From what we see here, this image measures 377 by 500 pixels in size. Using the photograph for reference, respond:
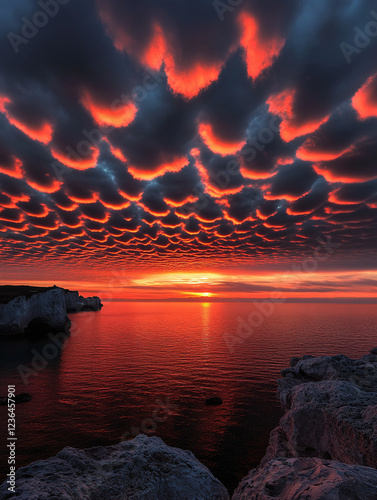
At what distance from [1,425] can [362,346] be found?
3389 inches

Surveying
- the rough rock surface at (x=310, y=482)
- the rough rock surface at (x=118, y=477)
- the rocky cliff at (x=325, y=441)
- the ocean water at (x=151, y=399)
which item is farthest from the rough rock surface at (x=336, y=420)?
the ocean water at (x=151, y=399)

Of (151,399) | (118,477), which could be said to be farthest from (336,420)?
(151,399)

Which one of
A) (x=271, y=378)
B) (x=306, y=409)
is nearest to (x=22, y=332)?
(x=271, y=378)

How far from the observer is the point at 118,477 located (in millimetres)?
7004

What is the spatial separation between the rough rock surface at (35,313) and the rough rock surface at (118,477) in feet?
306

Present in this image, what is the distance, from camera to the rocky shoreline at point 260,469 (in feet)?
16.3

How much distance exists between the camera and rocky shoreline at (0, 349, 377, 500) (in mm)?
4972

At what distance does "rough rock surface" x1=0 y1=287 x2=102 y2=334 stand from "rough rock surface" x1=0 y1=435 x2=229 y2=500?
93.3 m

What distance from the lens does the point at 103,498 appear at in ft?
20.7

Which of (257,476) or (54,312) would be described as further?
(54,312)

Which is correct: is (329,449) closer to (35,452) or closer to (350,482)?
(350,482)

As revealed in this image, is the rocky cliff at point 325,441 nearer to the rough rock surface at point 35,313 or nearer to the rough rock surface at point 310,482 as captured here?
the rough rock surface at point 310,482

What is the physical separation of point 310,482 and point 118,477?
17.3 ft

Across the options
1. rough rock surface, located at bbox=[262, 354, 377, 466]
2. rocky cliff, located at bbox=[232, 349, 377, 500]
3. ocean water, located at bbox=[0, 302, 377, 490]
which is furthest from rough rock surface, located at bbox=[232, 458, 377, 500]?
ocean water, located at bbox=[0, 302, 377, 490]
